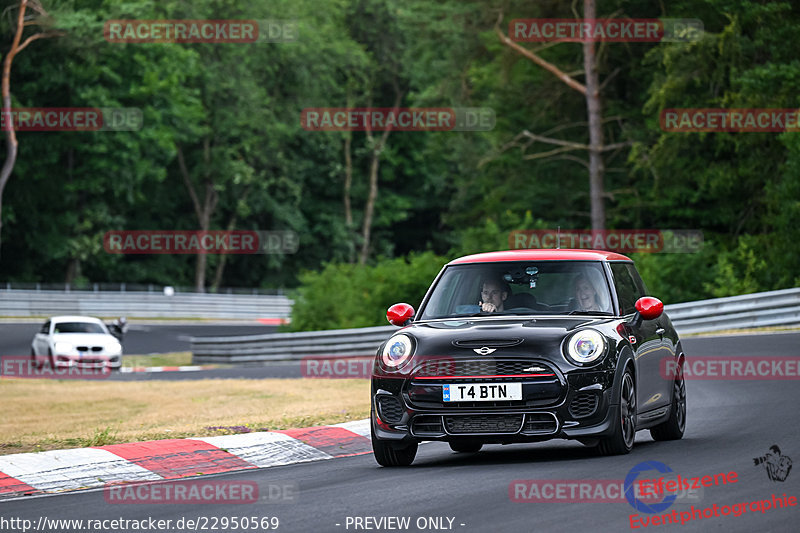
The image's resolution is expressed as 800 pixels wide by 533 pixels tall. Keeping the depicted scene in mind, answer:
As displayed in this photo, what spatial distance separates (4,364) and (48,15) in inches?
925

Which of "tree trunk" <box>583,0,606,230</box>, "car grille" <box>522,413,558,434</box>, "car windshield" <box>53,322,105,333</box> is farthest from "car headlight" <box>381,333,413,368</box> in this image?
"tree trunk" <box>583,0,606,230</box>

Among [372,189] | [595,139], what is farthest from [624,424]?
[372,189]

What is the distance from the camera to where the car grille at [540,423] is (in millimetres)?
9617

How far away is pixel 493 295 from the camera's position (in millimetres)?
10992

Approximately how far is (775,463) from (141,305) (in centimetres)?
5228

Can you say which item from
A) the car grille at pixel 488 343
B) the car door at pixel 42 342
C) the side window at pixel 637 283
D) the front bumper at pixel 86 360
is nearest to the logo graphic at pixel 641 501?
the car grille at pixel 488 343

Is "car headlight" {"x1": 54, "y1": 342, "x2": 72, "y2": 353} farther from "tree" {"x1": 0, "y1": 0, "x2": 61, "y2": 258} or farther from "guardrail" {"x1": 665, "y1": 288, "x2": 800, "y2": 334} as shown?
"tree" {"x1": 0, "y1": 0, "x2": 61, "y2": 258}

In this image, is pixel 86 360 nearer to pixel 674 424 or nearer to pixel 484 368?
pixel 674 424

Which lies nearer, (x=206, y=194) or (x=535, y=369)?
(x=535, y=369)

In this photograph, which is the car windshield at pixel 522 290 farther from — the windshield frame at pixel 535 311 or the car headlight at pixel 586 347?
the car headlight at pixel 586 347

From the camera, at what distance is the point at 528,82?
1770 inches

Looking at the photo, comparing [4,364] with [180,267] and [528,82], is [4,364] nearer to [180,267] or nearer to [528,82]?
[528,82]

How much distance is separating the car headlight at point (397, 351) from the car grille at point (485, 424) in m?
0.62

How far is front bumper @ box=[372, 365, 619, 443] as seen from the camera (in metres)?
9.62
